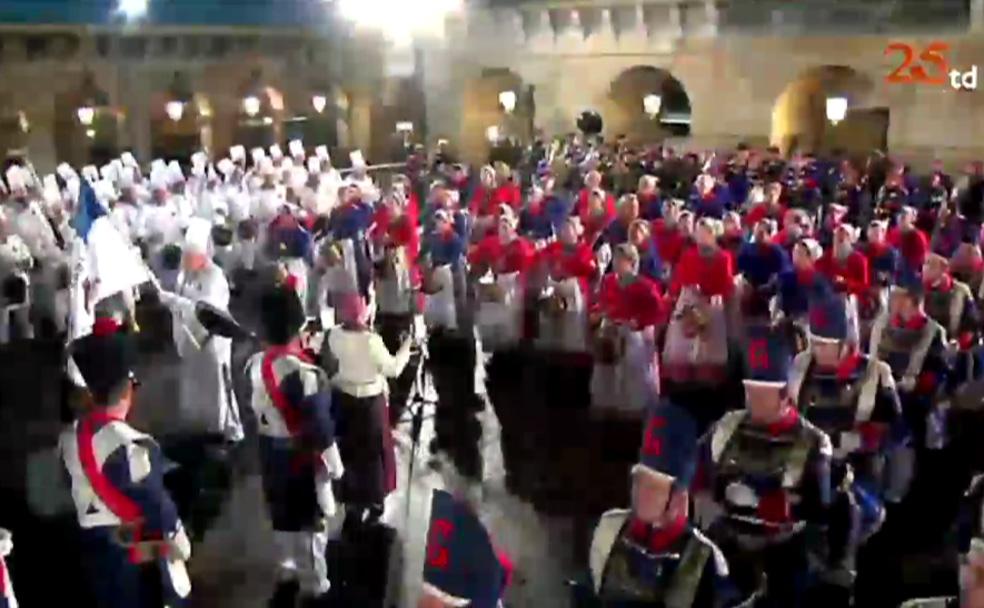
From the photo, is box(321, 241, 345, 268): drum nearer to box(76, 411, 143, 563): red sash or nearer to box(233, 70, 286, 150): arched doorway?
box(76, 411, 143, 563): red sash

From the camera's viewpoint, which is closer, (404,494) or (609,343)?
(404,494)

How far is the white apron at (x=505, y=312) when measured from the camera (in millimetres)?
11078

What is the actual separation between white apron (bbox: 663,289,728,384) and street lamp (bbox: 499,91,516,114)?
59.9ft

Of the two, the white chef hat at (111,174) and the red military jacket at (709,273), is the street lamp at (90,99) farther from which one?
the red military jacket at (709,273)

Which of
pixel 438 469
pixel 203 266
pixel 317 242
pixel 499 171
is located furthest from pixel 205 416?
pixel 499 171

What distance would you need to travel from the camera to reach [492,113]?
99.9 ft

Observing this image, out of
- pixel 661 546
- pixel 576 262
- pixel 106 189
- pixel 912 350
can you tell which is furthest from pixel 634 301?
pixel 106 189

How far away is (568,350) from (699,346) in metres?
1.40

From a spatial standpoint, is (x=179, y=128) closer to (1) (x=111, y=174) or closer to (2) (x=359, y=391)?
(1) (x=111, y=174)

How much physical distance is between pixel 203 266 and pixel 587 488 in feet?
11.5

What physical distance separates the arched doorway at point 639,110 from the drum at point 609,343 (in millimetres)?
17985

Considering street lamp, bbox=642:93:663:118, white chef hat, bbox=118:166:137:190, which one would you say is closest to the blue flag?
white chef hat, bbox=118:166:137:190

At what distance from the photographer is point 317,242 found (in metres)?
13.3

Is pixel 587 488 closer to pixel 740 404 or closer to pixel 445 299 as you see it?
pixel 740 404
